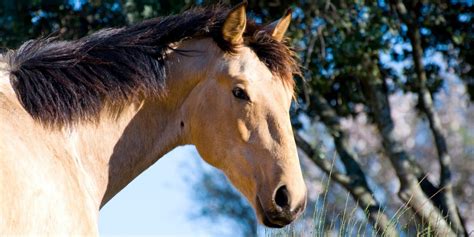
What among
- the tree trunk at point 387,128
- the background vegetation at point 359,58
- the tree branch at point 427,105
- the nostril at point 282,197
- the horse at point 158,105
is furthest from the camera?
the tree branch at point 427,105

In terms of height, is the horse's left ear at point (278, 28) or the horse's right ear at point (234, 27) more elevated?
the horse's right ear at point (234, 27)

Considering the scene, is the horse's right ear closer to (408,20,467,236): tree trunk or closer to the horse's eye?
the horse's eye

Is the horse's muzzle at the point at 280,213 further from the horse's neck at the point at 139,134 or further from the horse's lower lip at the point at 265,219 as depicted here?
the horse's neck at the point at 139,134

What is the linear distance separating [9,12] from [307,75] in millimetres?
3691

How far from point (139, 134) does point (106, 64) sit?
389mm

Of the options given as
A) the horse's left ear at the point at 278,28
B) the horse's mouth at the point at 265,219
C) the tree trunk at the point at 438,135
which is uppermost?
the horse's left ear at the point at 278,28

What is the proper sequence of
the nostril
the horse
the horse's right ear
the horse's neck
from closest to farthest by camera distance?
the horse → the nostril → the horse's neck → the horse's right ear

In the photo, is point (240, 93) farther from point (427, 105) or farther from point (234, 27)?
point (427, 105)

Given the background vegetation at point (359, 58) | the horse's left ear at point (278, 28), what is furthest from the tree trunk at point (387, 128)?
the horse's left ear at point (278, 28)

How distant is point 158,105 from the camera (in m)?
4.11

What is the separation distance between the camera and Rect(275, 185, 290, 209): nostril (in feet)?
12.4

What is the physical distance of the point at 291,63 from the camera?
424 cm

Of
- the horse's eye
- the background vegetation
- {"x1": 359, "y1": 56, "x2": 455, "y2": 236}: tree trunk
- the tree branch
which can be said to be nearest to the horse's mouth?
the horse's eye

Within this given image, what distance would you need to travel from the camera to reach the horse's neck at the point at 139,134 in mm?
3932
